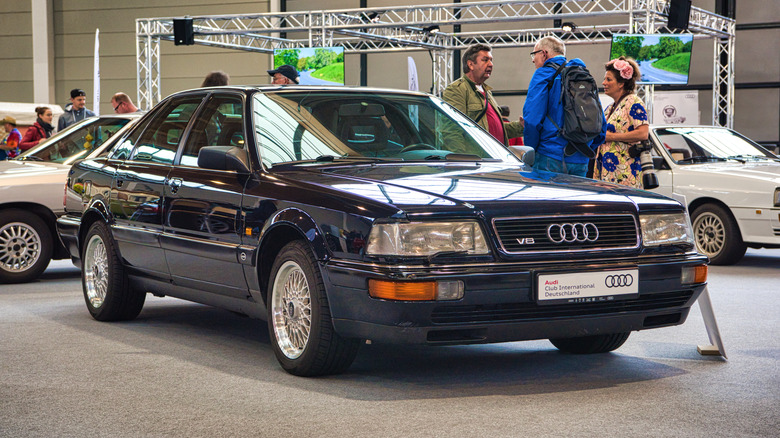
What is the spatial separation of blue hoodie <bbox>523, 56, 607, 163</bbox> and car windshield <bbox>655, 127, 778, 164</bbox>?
4.21m

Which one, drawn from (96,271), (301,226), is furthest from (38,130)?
(301,226)

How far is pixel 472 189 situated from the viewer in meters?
4.54

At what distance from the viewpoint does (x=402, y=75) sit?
25359 mm

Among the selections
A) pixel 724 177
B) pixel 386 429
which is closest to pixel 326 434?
pixel 386 429

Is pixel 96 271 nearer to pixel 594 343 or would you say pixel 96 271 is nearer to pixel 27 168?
pixel 27 168

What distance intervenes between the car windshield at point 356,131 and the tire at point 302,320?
68 cm

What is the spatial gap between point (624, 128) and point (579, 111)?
25.7 inches

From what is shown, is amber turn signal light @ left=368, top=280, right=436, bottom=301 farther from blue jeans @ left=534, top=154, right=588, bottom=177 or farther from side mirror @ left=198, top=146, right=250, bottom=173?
blue jeans @ left=534, top=154, right=588, bottom=177

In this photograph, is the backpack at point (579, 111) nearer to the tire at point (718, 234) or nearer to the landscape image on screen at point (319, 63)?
the tire at point (718, 234)

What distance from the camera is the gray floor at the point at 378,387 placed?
12.7 feet

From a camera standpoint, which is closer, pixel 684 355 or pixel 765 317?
pixel 684 355

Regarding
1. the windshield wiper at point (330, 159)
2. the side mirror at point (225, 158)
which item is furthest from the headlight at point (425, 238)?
the side mirror at point (225, 158)

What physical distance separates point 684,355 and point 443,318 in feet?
6.16

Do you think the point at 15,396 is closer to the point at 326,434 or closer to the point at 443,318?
the point at 326,434
